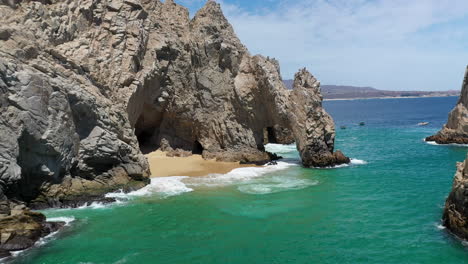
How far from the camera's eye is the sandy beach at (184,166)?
3566 centimetres

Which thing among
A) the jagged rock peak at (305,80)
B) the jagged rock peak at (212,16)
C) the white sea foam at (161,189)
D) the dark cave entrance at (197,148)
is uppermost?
the jagged rock peak at (212,16)

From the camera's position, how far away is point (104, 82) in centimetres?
3219

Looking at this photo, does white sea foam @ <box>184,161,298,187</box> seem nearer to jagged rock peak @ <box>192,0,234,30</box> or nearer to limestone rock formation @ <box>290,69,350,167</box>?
limestone rock formation @ <box>290,69,350,167</box>

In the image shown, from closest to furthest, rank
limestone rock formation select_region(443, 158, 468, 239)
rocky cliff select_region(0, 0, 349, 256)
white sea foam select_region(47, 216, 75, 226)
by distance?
limestone rock formation select_region(443, 158, 468, 239), white sea foam select_region(47, 216, 75, 226), rocky cliff select_region(0, 0, 349, 256)

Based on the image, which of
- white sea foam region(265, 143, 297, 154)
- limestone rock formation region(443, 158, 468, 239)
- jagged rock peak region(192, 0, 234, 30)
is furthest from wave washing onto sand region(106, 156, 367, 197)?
jagged rock peak region(192, 0, 234, 30)

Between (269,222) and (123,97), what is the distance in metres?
17.9

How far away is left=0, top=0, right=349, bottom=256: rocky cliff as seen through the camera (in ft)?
79.1

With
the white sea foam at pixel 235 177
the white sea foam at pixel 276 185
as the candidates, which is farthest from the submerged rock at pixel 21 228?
the white sea foam at pixel 276 185

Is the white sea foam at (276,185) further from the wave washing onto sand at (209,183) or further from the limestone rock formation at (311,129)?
the limestone rock formation at (311,129)

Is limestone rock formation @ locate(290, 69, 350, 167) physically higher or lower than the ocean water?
Answer: higher

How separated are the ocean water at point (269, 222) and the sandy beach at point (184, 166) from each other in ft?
6.94

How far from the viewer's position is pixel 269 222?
22.5 metres

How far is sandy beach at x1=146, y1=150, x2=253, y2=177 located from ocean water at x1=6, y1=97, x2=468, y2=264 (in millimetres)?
2117

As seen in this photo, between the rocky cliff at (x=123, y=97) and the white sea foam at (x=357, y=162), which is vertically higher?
the rocky cliff at (x=123, y=97)
